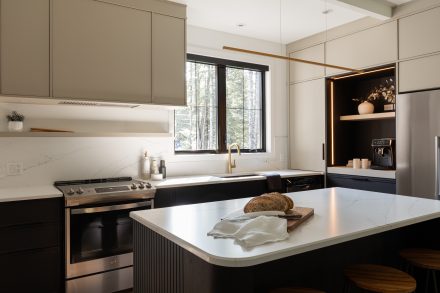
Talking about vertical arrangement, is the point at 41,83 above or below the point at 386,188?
above

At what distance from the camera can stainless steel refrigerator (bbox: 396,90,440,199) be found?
328 cm

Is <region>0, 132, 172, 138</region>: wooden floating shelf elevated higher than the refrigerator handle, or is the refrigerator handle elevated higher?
<region>0, 132, 172, 138</region>: wooden floating shelf

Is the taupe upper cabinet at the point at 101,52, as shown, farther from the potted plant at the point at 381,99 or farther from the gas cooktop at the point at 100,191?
the potted plant at the point at 381,99

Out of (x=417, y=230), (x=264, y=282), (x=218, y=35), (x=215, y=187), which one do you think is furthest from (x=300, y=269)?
(x=218, y=35)

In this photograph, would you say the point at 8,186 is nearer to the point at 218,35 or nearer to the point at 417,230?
the point at 218,35

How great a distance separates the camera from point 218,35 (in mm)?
4348

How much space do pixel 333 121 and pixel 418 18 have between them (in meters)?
1.46

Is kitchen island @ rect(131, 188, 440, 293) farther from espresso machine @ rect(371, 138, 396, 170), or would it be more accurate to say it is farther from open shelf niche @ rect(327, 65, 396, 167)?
open shelf niche @ rect(327, 65, 396, 167)

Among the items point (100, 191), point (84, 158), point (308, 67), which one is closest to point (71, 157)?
point (84, 158)

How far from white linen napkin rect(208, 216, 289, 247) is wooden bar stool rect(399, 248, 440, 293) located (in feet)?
3.11

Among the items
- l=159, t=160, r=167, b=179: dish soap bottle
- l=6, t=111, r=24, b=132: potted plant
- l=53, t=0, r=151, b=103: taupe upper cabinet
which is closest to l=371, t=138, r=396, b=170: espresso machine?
l=159, t=160, r=167, b=179: dish soap bottle

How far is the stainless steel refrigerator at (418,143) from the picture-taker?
A: 328 cm

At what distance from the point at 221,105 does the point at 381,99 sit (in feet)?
6.38

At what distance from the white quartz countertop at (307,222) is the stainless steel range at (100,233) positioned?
963mm
